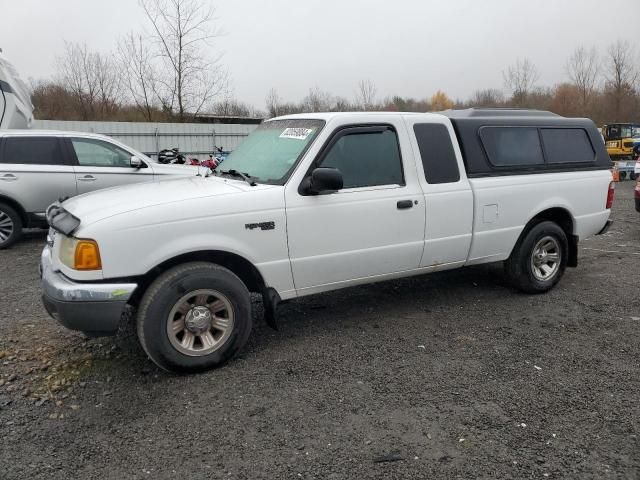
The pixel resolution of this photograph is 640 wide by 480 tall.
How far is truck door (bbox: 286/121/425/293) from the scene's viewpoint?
4031mm

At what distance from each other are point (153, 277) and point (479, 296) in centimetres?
348

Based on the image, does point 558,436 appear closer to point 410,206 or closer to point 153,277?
point 410,206

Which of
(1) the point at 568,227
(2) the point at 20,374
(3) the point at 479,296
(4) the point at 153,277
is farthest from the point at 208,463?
(1) the point at 568,227

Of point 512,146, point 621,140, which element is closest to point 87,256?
point 512,146

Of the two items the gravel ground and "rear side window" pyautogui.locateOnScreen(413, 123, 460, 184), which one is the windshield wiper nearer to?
the gravel ground

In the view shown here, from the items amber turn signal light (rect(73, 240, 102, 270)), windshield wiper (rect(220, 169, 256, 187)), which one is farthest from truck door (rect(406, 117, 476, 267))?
amber turn signal light (rect(73, 240, 102, 270))

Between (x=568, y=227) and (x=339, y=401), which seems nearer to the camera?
(x=339, y=401)

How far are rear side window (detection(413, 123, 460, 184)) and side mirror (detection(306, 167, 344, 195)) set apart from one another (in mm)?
1093

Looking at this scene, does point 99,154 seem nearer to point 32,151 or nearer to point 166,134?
point 32,151

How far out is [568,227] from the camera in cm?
571

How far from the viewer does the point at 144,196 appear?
382cm

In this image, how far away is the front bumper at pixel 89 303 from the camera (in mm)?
3348

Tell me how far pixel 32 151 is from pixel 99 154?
100 centimetres

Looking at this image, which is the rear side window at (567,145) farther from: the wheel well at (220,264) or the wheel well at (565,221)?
the wheel well at (220,264)
